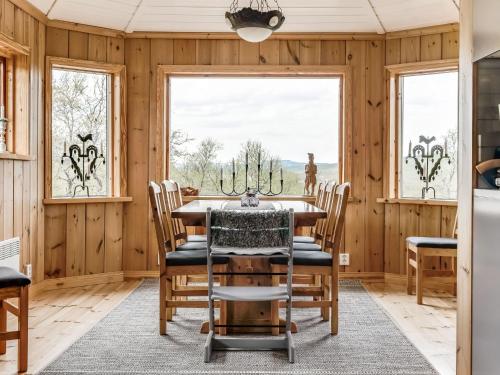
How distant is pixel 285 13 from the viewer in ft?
15.4

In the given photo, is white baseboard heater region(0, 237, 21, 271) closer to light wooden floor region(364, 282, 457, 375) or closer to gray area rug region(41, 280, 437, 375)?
gray area rug region(41, 280, 437, 375)

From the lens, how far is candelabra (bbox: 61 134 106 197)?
15.9 ft

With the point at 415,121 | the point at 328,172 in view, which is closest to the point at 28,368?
the point at 328,172

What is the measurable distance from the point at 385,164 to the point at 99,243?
281 centimetres

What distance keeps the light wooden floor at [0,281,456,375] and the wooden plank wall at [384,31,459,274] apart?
322 millimetres

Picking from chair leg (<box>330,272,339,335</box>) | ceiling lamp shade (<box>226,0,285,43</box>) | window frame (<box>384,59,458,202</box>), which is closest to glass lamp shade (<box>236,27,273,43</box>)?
ceiling lamp shade (<box>226,0,285,43</box>)

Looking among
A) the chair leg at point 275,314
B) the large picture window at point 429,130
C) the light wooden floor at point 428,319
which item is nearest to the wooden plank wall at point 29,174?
the chair leg at point 275,314

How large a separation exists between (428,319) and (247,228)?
1735mm

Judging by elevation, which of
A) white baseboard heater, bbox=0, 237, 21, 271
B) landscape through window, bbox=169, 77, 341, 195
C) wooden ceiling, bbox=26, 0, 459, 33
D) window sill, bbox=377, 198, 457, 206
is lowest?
white baseboard heater, bbox=0, 237, 21, 271

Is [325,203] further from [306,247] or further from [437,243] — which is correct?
[437,243]

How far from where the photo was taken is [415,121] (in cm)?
496

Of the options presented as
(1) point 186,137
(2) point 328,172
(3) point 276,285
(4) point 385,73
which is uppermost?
(4) point 385,73

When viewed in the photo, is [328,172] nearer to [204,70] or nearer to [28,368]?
[204,70]

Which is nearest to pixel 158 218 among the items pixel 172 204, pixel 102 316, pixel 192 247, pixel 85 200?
pixel 192 247
